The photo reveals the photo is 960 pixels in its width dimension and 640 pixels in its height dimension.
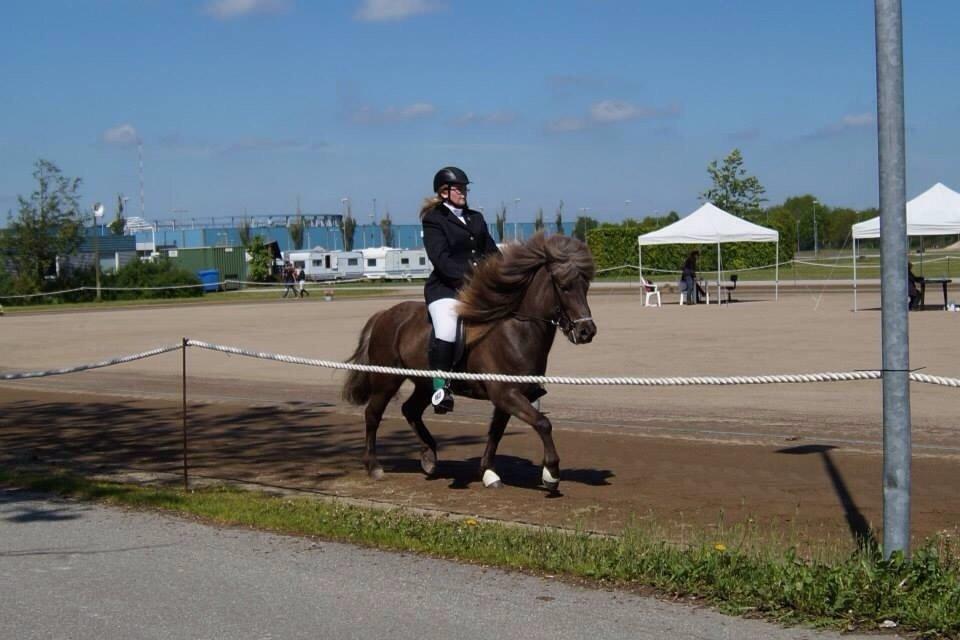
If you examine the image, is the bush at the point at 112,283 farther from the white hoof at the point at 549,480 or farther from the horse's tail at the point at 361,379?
the white hoof at the point at 549,480

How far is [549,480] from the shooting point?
10.2 m

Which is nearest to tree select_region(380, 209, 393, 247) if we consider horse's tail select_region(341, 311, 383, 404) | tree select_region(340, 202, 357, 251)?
tree select_region(340, 202, 357, 251)

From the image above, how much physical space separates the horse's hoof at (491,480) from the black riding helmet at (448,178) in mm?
2548

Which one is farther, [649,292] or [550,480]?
[649,292]

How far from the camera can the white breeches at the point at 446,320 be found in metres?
10.9

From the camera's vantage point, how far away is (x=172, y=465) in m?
12.9

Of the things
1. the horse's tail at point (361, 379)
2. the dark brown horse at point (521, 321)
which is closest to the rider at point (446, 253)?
the dark brown horse at point (521, 321)

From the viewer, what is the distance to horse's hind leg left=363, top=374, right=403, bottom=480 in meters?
11.8

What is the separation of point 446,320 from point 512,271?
76 cm

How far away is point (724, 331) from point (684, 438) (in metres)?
15.9

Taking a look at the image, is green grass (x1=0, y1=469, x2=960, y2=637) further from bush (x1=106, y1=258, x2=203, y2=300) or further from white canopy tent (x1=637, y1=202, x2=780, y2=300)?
bush (x1=106, y1=258, x2=203, y2=300)

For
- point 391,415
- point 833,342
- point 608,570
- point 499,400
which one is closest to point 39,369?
point 391,415

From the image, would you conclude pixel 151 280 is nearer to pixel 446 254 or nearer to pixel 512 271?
pixel 446 254

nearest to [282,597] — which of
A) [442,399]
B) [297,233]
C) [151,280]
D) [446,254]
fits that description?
[442,399]
